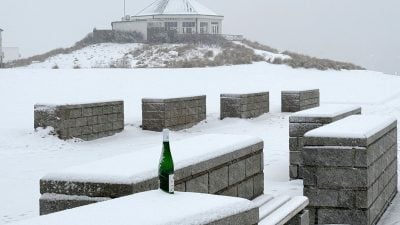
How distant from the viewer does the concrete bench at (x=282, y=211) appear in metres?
5.55

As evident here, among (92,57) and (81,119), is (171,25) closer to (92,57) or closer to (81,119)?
(92,57)

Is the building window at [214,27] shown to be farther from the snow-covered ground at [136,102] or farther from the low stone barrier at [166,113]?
the low stone barrier at [166,113]

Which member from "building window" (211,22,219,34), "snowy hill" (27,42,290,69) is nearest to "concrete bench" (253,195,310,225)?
"snowy hill" (27,42,290,69)

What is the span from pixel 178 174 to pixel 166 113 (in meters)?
13.0

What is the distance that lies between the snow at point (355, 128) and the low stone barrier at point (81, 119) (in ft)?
24.4

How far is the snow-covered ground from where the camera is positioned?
1119 cm

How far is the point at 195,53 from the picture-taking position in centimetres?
5716

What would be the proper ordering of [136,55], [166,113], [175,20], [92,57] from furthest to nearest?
1. [175,20]
2. [136,55]
3. [92,57]
4. [166,113]

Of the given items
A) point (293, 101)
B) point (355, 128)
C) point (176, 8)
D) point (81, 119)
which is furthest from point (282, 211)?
point (176, 8)

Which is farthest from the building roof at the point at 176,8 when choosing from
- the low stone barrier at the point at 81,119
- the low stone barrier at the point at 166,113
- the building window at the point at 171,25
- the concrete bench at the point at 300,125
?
the concrete bench at the point at 300,125

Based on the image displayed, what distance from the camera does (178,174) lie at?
5277mm

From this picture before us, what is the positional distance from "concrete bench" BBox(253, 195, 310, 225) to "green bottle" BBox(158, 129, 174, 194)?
1277mm

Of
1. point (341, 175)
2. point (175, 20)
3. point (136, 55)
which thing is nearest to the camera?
point (341, 175)

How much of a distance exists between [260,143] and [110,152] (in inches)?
301
